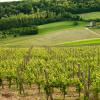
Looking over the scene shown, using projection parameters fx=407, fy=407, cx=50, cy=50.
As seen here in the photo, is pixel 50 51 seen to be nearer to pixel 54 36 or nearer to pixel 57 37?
pixel 57 37

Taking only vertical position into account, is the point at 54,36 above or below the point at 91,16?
above

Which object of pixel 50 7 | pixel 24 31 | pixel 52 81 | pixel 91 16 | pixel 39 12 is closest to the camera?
pixel 52 81

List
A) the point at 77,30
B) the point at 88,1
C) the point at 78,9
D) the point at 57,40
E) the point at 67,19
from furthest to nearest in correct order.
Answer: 1. the point at 88,1
2. the point at 78,9
3. the point at 67,19
4. the point at 77,30
5. the point at 57,40

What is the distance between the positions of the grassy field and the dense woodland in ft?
17.7

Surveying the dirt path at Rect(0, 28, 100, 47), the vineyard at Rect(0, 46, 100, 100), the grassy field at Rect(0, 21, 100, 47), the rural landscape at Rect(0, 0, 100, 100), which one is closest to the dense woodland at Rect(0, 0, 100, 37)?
the rural landscape at Rect(0, 0, 100, 100)

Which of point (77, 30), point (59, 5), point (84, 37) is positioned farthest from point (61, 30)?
point (59, 5)

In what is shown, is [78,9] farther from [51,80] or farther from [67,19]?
[51,80]

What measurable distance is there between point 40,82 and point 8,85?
6.04 meters

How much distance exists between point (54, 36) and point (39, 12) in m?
44.1

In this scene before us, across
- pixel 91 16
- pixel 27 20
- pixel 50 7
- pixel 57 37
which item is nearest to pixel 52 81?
pixel 57 37

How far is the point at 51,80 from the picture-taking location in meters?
35.6

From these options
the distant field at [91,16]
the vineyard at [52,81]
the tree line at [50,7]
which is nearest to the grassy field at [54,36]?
the distant field at [91,16]

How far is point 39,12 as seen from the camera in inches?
5610

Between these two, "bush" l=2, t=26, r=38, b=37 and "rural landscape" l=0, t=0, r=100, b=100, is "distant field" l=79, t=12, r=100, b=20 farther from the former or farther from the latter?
"bush" l=2, t=26, r=38, b=37
